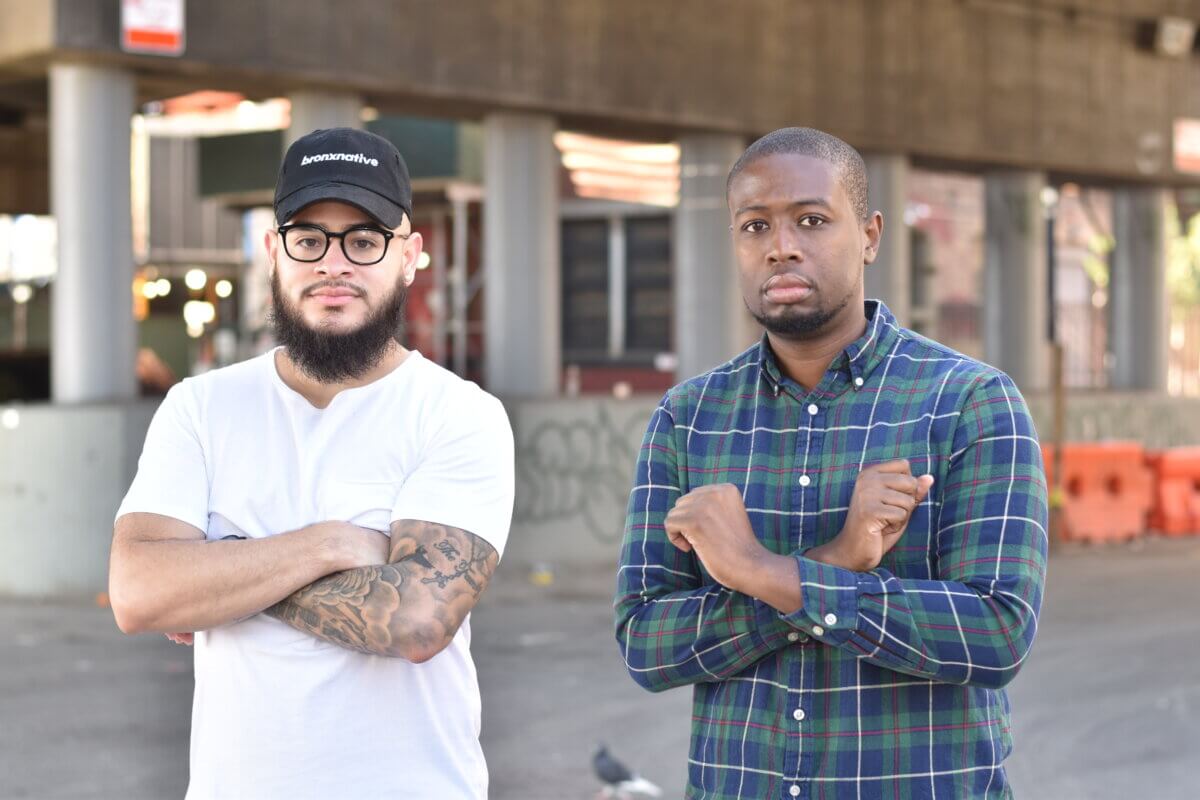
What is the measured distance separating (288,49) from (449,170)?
955 centimetres

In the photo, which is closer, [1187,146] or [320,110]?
[320,110]

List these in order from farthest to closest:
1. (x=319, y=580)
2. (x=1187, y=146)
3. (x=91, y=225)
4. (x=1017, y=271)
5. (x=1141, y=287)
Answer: (x=1141, y=287), (x=1187, y=146), (x=1017, y=271), (x=91, y=225), (x=319, y=580)

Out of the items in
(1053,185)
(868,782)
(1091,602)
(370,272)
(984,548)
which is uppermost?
(1053,185)

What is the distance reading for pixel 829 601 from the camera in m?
2.83

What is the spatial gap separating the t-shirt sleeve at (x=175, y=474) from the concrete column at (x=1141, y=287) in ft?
85.7

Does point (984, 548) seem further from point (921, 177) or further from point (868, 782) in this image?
point (921, 177)

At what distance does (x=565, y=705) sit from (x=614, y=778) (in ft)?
8.14

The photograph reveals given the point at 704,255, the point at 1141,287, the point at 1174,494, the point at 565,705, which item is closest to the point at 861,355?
the point at 565,705

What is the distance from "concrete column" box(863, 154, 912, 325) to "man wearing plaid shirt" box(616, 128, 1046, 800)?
Result: 19714mm

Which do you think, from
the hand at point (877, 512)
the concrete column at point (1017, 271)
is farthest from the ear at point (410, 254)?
the concrete column at point (1017, 271)

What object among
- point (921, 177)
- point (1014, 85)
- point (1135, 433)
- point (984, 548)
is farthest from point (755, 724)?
point (921, 177)

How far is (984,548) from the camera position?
2.92m

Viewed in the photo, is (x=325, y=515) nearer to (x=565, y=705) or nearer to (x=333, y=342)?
(x=333, y=342)

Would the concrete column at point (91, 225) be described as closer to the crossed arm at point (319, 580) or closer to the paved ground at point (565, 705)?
the paved ground at point (565, 705)
